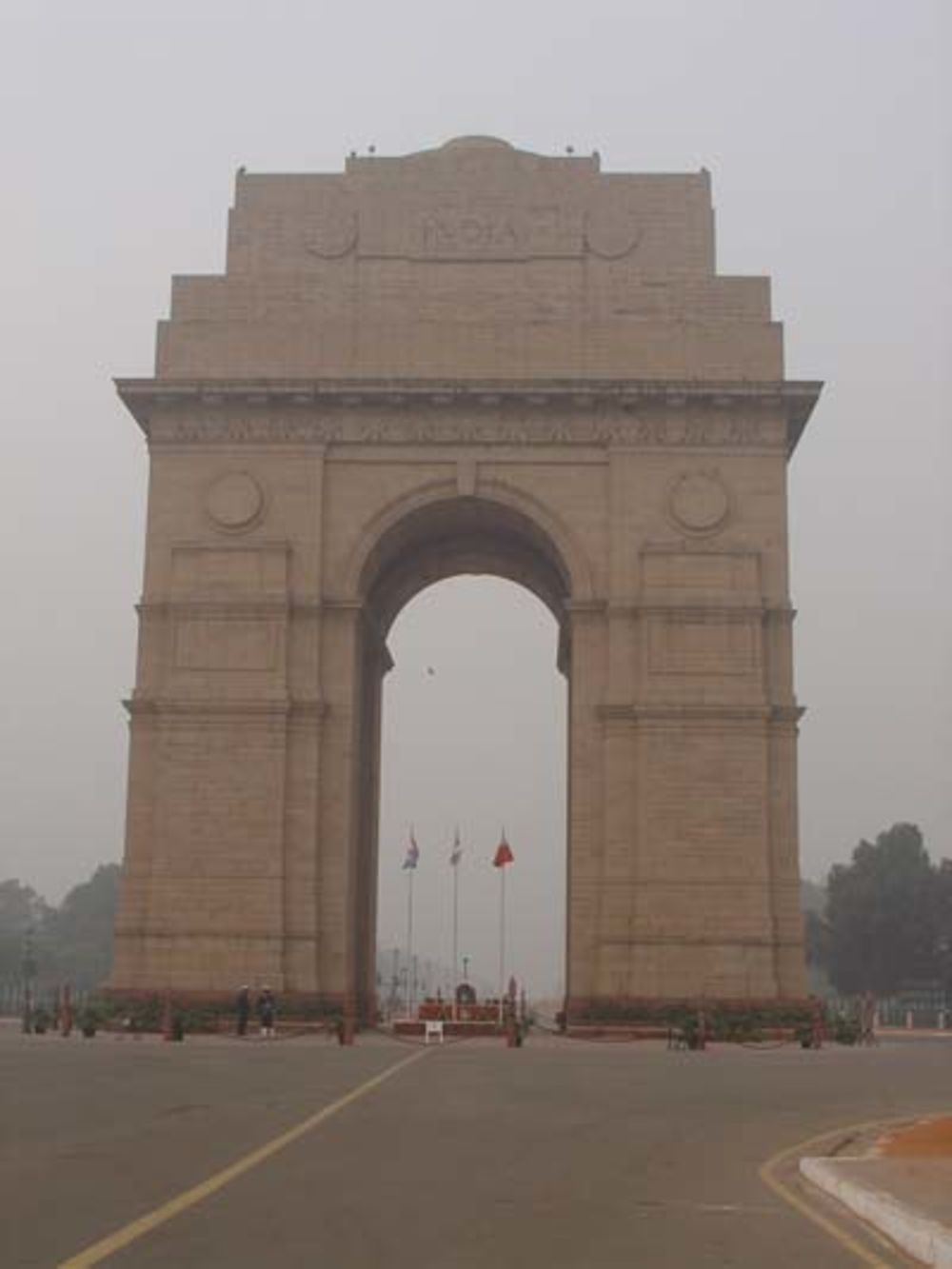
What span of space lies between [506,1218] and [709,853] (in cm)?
3096

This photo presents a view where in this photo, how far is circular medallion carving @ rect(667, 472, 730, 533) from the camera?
4400 centimetres

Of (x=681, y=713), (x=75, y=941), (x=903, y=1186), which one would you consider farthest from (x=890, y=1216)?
(x=75, y=941)

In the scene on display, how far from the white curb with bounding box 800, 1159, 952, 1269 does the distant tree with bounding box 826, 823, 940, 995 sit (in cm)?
8719

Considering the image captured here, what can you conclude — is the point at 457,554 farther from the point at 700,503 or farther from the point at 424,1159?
the point at 424,1159

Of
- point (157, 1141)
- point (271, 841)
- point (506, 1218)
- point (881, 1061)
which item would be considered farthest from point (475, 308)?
point (506, 1218)

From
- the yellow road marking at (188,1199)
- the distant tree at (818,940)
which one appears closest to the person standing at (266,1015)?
the yellow road marking at (188,1199)

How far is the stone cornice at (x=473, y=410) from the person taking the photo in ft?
145

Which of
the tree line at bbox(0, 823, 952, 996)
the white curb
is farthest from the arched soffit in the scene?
the tree line at bbox(0, 823, 952, 996)

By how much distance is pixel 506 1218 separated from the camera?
11.4 metres

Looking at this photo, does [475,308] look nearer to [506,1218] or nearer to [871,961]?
[506,1218]

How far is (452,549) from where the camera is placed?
164 ft

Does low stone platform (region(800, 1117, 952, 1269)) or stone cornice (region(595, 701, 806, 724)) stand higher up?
stone cornice (region(595, 701, 806, 724))

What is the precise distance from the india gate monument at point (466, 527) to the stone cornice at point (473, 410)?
71mm

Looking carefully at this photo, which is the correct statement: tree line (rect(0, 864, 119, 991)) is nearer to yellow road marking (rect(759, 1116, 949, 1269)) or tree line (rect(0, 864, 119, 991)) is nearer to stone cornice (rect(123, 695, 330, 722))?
stone cornice (rect(123, 695, 330, 722))
